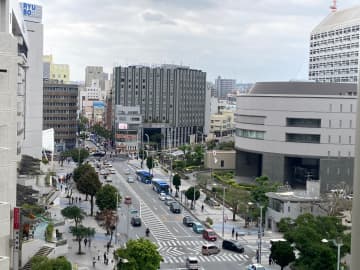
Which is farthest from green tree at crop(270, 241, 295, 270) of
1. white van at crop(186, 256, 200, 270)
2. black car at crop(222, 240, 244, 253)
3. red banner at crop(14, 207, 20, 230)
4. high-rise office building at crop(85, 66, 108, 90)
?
high-rise office building at crop(85, 66, 108, 90)

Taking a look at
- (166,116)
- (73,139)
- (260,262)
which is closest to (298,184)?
(260,262)

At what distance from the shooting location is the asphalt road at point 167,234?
2523 centimetres

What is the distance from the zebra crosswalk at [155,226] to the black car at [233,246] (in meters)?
3.16

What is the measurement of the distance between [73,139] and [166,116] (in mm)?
18463

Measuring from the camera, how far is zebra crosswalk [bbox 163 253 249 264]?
2523cm

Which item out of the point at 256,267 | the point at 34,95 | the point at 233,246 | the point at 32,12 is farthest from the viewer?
the point at 32,12

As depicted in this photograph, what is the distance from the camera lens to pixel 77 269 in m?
21.9

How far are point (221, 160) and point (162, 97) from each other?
31.2 meters

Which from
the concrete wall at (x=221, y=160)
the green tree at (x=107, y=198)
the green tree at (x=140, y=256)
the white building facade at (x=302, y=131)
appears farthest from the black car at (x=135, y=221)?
the concrete wall at (x=221, y=160)

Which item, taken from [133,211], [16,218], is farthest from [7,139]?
[133,211]

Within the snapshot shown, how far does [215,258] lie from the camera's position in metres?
26.0

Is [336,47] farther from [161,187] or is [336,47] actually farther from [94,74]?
[94,74]

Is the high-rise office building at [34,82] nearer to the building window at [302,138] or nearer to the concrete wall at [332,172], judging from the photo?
the building window at [302,138]

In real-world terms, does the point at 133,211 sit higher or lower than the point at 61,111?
lower
